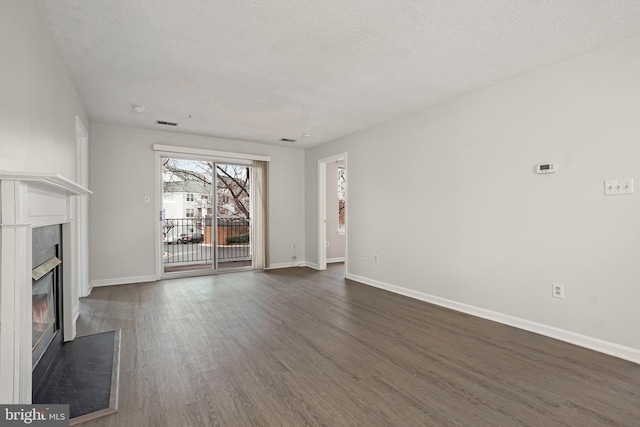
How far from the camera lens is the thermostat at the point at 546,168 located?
2869 millimetres

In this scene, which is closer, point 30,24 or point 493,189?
point 30,24

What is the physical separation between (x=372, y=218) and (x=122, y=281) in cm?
413

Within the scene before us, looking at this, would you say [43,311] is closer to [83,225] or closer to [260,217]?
[83,225]

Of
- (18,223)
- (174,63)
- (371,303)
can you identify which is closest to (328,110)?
(174,63)

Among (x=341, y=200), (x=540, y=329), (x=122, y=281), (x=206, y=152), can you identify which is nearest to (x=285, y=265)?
(x=341, y=200)

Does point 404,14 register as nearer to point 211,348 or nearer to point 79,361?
point 211,348

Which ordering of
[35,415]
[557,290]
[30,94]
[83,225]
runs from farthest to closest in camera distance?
1. [83,225]
2. [557,290]
3. [30,94]
4. [35,415]

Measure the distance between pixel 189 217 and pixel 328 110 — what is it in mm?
3342

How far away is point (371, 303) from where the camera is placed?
3.98 metres

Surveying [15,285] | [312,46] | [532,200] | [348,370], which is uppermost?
[312,46]

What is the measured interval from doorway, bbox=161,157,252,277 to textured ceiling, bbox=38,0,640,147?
1.84m

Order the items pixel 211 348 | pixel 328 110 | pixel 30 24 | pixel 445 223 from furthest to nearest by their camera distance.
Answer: pixel 328 110 < pixel 445 223 < pixel 211 348 < pixel 30 24

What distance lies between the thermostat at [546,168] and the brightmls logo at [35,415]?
3.95m

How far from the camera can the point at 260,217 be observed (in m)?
6.24
